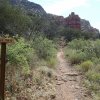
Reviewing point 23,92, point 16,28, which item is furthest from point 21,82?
point 16,28

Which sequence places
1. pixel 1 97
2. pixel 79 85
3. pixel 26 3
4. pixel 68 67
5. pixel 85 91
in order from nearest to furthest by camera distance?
pixel 1 97 < pixel 85 91 < pixel 79 85 < pixel 68 67 < pixel 26 3

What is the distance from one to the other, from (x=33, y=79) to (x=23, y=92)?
1.59 meters

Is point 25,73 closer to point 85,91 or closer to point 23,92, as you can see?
point 23,92

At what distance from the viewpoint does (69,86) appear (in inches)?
477

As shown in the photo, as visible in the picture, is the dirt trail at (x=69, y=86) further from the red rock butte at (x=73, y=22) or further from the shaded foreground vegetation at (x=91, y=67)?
the red rock butte at (x=73, y=22)

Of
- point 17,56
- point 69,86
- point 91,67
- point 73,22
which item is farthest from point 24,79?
point 73,22

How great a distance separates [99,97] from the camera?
9930 millimetres

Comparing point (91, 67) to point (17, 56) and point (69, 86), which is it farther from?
point (17, 56)

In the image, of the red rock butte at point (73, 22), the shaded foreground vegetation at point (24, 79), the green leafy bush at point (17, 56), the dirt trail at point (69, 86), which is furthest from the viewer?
the red rock butte at point (73, 22)

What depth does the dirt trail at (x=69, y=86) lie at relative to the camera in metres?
10.6

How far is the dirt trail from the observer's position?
10584 mm

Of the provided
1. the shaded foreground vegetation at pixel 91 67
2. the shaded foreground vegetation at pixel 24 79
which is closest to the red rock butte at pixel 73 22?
the shaded foreground vegetation at pixel 91 67

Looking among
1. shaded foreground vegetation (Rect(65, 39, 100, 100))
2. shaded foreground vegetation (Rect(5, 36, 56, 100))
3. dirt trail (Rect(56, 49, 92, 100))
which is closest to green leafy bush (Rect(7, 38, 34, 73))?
shaded foreground vegetation (Rect(5, 36, 56, 100))

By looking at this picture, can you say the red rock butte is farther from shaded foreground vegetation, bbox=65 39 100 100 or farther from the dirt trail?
the dirt trail
